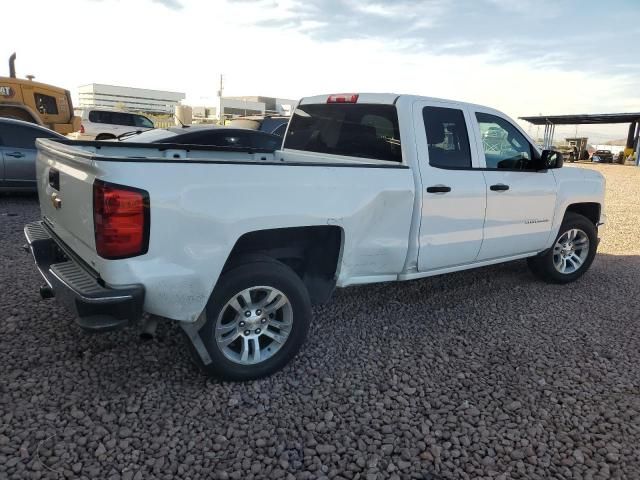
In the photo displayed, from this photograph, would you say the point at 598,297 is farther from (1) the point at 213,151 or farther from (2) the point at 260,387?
(1) the point at 213,151

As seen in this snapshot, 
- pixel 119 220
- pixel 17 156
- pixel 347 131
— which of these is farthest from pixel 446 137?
pixel 17 156

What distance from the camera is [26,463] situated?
2410mm

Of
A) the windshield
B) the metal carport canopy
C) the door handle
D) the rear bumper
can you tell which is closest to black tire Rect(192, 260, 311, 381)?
the rear bumper

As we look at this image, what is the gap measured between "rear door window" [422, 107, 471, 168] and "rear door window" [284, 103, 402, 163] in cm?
31

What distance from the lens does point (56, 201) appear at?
326 cm

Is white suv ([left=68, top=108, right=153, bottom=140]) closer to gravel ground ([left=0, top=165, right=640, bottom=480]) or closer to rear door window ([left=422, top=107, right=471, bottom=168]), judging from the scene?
gravel ground ([left=0, top=165, right=640, bottom=480])

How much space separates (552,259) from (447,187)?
2.27 meters

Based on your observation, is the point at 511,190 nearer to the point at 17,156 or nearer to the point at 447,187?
the point at 447,187

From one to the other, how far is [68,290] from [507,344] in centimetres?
326

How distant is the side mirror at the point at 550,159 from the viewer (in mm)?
4750

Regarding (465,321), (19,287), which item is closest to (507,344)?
(465,321)

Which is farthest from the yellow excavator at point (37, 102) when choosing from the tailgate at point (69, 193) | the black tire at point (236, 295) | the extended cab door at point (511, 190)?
the black tire at point (236, 295)

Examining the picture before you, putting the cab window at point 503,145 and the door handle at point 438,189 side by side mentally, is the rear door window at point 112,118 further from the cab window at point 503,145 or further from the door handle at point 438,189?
the door handle at point 438,189

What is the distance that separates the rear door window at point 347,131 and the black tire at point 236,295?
57.9 inches
